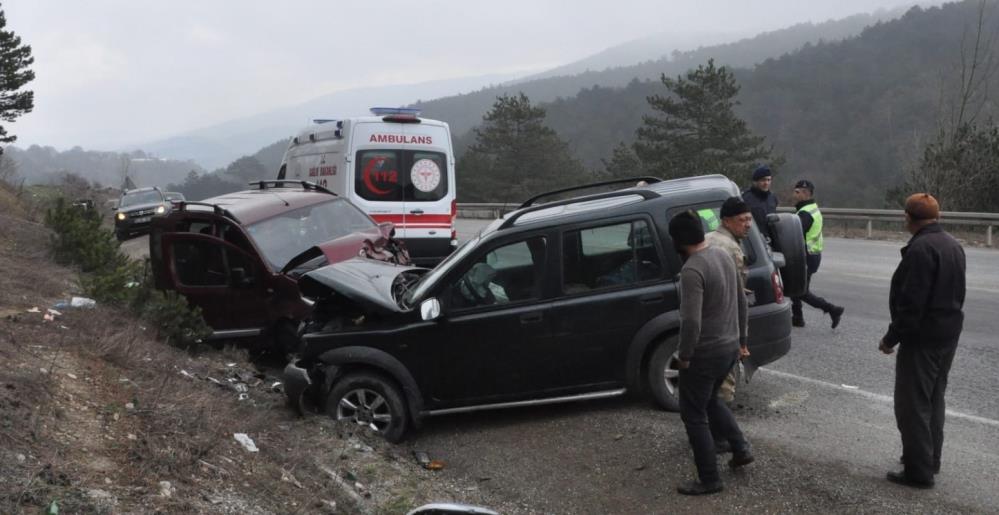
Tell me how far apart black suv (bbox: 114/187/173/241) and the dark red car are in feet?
52.6

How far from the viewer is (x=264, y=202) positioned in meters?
9.16

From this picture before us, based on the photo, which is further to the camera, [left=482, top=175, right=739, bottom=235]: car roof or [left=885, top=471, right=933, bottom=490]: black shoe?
[left=482, top=175, right=739, bottom=235]: car roof

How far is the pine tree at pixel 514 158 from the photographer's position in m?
56.4

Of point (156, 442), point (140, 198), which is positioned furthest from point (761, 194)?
point (140, 198)

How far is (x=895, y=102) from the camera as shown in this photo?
7806 centimetres

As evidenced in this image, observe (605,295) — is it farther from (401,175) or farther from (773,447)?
(401,175)

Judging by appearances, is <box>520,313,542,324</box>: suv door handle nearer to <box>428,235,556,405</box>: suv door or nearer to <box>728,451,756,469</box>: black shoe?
<box>428,235,556,405</box>: suv door

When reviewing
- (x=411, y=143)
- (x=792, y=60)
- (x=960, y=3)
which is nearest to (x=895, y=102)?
(x=792, y=60)

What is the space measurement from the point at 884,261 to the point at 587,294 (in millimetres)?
10619

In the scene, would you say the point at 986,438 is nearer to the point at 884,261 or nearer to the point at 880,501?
the point at 880,501

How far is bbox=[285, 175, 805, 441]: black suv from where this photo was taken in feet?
18.6

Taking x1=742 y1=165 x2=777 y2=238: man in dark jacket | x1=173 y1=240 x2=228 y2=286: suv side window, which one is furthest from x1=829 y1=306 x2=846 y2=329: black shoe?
x1=173 y1=240 x2=228 y2=286: suv side window

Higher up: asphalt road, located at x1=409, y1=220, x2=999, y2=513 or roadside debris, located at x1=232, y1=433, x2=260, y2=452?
roadside debris, located at x1=232, y1=433, x2=260, y2=452

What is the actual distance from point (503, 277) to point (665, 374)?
4.63ft
